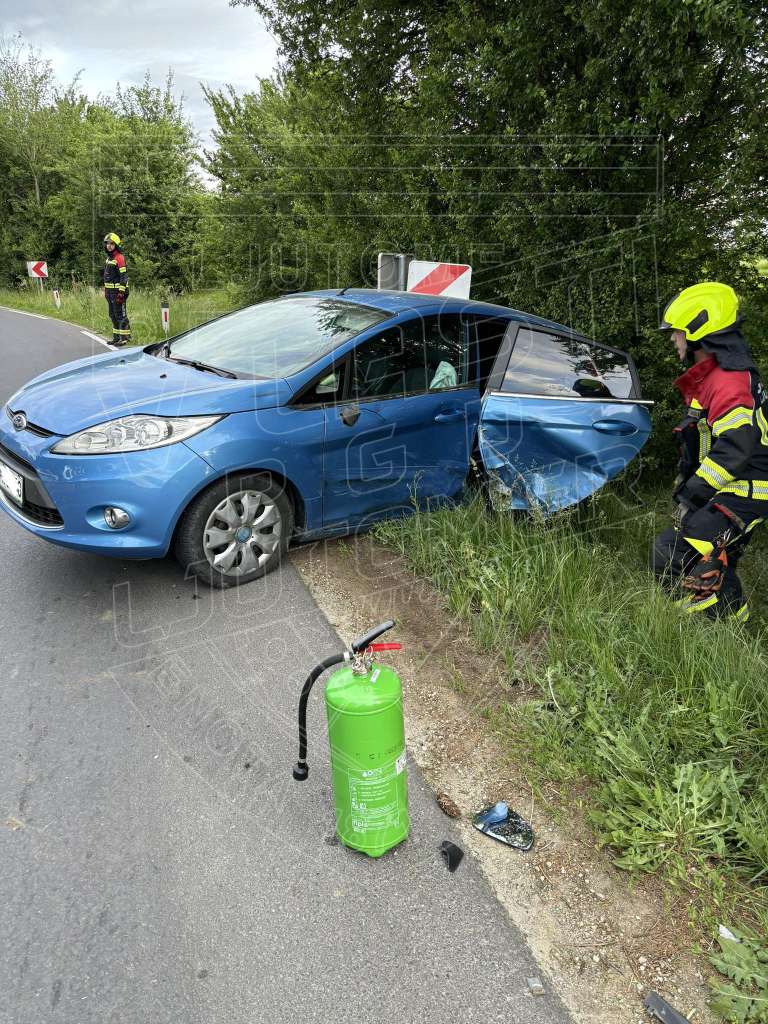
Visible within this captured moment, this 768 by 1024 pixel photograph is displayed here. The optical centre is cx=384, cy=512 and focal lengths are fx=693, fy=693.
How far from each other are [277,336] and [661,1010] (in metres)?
3.87

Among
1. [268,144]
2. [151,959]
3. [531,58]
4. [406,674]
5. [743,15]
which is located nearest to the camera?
[151,959]

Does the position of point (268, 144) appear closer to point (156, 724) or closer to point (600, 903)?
point (156, 724)

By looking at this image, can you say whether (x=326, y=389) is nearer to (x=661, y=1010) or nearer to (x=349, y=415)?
(x=349, y=415)

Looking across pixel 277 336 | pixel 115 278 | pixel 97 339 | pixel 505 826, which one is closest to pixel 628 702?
pixel 505 826

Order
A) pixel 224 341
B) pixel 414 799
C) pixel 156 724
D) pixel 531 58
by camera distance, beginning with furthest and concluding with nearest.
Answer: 1. pixel 531 58
2. pixel 224 341
3. pixel 156 724
4. pixel 414 799

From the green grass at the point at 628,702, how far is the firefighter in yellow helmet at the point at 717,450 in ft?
0.96

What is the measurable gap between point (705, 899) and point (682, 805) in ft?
0.92

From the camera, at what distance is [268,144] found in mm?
15820

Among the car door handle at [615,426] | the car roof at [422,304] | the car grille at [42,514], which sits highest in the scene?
the car roof at [422,304]

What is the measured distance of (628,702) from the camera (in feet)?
9.14

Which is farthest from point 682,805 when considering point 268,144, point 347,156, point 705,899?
point 268,144

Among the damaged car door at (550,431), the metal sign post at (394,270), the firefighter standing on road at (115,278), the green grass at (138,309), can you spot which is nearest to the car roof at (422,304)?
the damaged car door at (550,431)

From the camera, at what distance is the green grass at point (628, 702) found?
2.20 meters

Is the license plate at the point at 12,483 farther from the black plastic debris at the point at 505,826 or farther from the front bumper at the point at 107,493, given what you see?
the black plastic debris at the point at 505,826
